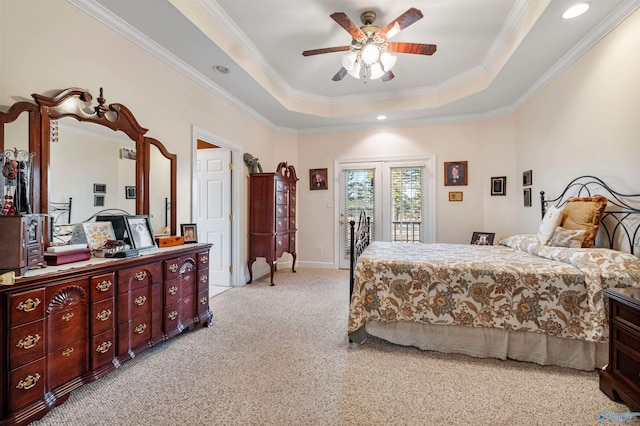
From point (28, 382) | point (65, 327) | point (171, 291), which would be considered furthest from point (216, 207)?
point (28, 382)

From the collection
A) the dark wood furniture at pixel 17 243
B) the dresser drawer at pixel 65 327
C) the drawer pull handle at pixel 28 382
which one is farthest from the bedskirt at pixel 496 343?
the dark wood furniture at pixel 17 243

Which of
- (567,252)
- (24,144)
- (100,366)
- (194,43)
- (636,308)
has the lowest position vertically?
(100,366)

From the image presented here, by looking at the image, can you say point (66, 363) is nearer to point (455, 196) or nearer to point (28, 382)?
point (28, 382)

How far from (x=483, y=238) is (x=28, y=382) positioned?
16.4 ft

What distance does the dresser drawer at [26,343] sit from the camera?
1368 mm

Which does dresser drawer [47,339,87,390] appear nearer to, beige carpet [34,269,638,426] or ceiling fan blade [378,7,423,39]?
beige carpet [34,269,638,426]

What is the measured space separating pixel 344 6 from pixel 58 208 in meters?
2.80

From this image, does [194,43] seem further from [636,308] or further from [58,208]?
[636,308]

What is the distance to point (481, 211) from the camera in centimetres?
461

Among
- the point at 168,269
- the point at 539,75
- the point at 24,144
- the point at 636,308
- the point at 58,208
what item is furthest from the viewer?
the point at 539,75

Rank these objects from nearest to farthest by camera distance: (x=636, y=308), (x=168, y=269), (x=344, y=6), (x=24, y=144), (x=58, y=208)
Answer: (x=636, y=308) → (x=24, y=144) → (x=58, y=208) → (x=168, y=269) → (x=344, y=6)

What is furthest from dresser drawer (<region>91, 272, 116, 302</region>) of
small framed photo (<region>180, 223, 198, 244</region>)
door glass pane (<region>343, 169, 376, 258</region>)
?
door glass pane (<region>343, 169, 376, 258</region>)

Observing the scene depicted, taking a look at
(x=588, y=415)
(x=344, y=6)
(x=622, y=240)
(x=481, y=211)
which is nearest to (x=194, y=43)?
(x=344, y=6)

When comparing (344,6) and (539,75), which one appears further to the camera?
(539,75)
